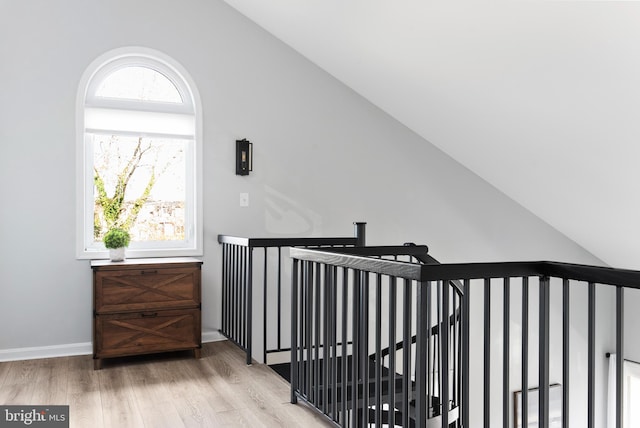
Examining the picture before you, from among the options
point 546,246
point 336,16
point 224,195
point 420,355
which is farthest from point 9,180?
point 546,246

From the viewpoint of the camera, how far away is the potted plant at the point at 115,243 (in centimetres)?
386

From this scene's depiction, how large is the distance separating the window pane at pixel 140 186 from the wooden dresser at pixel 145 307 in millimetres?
514

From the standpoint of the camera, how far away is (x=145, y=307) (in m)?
3.66

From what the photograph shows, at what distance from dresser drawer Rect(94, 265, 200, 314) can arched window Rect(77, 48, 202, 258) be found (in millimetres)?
570

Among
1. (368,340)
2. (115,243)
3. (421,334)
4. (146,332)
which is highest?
(115,243)

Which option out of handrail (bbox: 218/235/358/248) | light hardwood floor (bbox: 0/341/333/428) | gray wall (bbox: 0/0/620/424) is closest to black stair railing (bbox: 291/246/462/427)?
light hardwood floor (bbox: 0/341/333/428)

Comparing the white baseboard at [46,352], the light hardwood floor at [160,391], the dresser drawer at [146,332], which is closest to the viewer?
the light hardwood floor at [160,391]

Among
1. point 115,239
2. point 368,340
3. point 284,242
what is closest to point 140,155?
point 115,239

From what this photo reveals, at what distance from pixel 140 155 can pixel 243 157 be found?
81 cm

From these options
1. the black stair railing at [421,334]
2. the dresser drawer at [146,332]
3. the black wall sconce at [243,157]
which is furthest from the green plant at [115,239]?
the black stair railing at [421,334]

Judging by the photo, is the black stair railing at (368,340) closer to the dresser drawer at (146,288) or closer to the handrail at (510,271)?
the handrail at (510,271)

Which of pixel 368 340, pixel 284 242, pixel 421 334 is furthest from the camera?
pixel 284 242

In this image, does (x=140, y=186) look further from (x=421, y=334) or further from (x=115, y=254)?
(x=421, y=334)

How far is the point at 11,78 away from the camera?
151 inches
